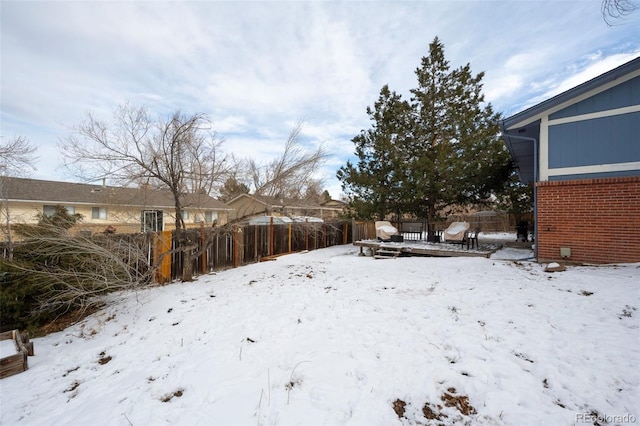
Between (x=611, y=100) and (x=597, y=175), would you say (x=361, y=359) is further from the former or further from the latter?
(x=611, y=100)

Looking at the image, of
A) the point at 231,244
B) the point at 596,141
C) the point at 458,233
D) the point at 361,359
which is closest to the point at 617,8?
the point at 596,141

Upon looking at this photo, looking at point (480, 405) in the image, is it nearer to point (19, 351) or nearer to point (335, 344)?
point (335, 344)

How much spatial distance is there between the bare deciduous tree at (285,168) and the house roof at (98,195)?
1221 millimetres

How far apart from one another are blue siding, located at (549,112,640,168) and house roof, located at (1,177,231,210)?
328 inches

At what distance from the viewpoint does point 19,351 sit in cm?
379

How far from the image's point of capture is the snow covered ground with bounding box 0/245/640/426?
92.6 inches

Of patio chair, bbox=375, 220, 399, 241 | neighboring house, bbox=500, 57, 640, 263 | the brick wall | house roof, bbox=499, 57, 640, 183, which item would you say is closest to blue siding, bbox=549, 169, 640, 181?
neighboring house, bbox=500, 57, 640, 263

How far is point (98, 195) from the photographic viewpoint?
11391 millimetres

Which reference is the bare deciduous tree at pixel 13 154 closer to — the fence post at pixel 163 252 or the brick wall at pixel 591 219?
the fence post at pixel 163 252

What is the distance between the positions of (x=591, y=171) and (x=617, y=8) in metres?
4.30

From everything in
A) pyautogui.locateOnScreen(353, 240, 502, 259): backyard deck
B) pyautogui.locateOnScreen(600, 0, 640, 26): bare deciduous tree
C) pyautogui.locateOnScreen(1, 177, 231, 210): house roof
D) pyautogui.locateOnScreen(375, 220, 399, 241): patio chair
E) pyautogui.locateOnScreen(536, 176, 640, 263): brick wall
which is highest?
pyautogui.locateOnScreen(600, 0, 640, 26): bare deciduous tree

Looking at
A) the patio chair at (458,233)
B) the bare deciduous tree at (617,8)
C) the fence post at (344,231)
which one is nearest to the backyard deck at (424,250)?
the patio chair at (458,233)

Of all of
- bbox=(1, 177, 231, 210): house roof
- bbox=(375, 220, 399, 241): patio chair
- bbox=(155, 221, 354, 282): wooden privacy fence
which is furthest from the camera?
bbox=(375, 220, 399, 241): patio chair

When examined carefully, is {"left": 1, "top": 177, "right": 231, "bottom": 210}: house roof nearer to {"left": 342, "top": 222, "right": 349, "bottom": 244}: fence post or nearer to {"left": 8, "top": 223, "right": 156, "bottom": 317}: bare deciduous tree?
{"left": 8, "top": 223, "right": 156, "bottom": 317}: bare deciduous tree
